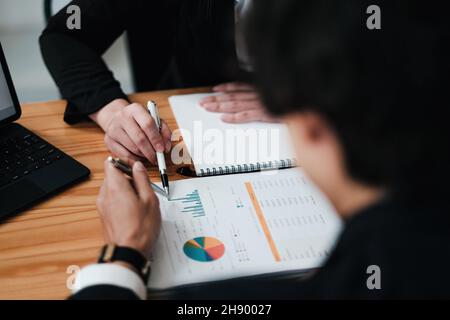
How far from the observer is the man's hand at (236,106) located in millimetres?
1022

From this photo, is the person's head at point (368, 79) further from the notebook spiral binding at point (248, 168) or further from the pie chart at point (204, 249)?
the notebook spiral binding at point (248, 168)

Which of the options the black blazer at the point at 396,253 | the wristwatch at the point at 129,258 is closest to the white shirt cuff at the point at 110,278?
the wristwatch at the point at 129,258

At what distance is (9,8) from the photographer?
2586mm

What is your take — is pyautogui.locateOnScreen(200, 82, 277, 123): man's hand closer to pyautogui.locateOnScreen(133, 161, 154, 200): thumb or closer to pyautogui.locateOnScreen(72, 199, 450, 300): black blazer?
pyautogui.locateOnScreen(133, 161, 154, 200): thumb

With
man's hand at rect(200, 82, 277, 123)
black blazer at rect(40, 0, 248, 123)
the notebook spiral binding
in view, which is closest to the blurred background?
black blazer at rect(40, 0, 248, 123)

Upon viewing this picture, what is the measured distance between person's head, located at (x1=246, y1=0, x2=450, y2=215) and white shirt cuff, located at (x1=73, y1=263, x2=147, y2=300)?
32 cm

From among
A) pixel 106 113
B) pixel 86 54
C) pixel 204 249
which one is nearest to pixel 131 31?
pixel 86 54

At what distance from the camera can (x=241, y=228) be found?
761 mm

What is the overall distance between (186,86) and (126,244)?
2.45 feet

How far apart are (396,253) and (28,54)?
2.64 meters

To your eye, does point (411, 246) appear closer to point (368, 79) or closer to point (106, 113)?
point (368, 79)

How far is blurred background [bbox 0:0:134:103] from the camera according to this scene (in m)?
2.54
